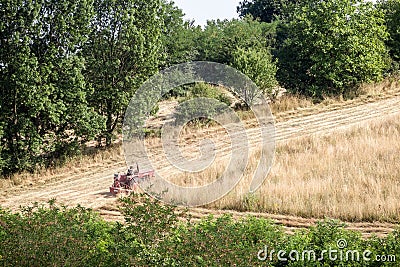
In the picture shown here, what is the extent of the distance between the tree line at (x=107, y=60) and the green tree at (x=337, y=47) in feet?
0.15

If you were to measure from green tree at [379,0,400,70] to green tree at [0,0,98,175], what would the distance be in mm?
14933

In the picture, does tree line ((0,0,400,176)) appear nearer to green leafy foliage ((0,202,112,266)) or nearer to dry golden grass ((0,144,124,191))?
dry golden grass ((0,144,124,191))

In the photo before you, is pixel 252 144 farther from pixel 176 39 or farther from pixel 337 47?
pixel 176 39

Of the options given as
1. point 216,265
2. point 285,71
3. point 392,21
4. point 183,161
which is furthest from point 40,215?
point 392,21

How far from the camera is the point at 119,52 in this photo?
17.5 meters

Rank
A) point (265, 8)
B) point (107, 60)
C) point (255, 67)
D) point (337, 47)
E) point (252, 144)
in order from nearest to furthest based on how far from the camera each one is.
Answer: point (252, 144), point (107, 60), point (255, 67), point (337, 47), point (265, 8)

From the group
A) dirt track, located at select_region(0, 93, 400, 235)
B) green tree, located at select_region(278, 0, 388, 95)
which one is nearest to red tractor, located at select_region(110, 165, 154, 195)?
dirt track, located at select_region(0, 93, 400, 235)

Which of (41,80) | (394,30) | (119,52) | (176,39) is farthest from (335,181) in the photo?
(176,39)

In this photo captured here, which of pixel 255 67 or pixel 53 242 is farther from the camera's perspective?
pixel 255 67

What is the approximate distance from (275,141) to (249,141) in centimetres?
88

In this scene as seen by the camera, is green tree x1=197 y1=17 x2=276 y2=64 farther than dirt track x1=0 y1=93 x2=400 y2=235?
Yes

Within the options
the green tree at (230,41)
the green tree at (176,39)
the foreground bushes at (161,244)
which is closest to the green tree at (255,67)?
the green tree at (230,41)

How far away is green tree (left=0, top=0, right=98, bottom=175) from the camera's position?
47.4 feet

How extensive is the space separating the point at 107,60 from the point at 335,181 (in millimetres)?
9539
